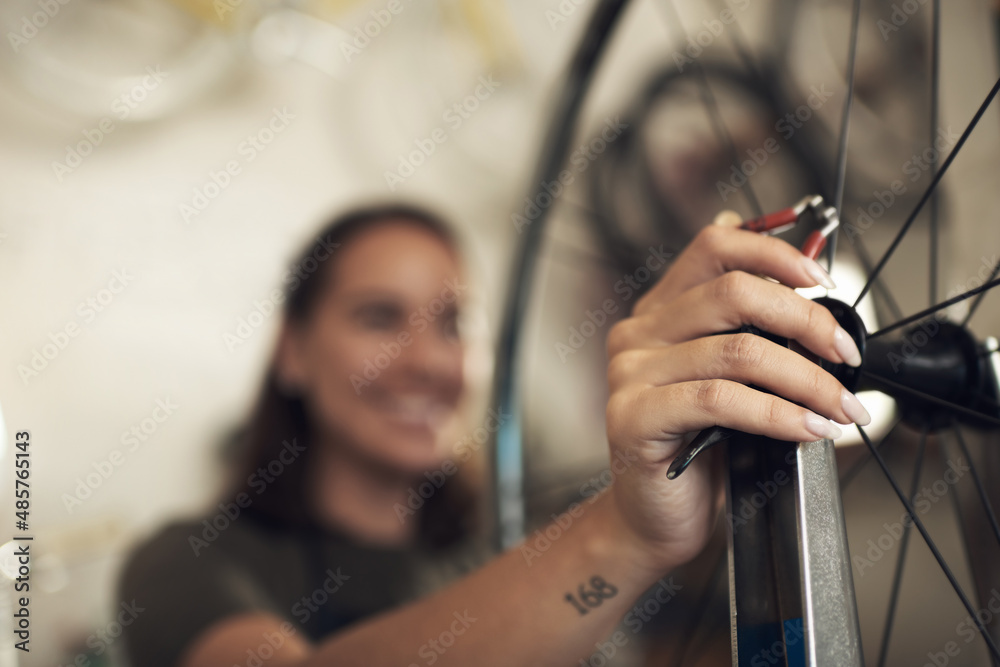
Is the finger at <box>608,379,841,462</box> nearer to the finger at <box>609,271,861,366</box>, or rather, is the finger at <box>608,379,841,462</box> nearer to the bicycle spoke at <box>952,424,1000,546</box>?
the finger at <box>609,271,861,366</box>

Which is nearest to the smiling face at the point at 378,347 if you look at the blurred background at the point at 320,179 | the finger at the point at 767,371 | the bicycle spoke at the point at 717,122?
the blurred background at the point at 320,179

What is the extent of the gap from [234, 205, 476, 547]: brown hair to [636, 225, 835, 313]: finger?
32.0 inches

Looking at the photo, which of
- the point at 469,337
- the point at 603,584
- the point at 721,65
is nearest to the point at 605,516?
the point at 603,584

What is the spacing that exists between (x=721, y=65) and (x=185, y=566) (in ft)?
4.09

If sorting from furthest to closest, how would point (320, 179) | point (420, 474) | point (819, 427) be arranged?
point (320, 179) → point (420, 474) → point (819, 427)

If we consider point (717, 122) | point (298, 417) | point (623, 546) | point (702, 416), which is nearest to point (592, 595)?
point (623, 546)

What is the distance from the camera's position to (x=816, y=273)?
1.25 ft

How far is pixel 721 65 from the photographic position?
1.26 metres

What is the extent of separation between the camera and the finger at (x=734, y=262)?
38 cm

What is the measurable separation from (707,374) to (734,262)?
9cm

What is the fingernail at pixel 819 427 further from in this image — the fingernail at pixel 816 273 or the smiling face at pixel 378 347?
the smiling face at pixel 378 347

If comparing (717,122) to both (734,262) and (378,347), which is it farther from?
(378,347)

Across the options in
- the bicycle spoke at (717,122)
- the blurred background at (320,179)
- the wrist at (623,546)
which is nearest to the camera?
the wrist at (623,546)

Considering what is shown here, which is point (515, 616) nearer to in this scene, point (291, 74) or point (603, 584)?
point (603, 584)
